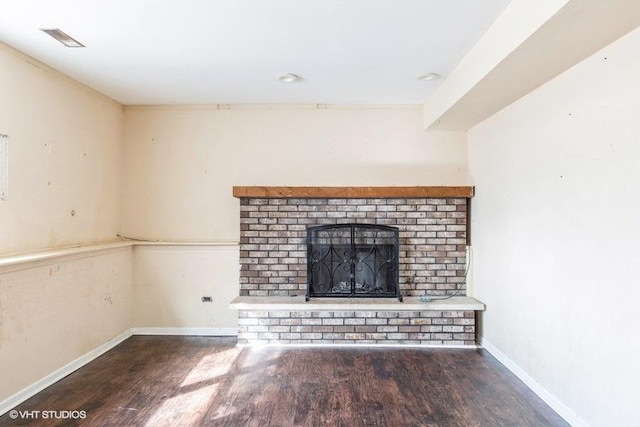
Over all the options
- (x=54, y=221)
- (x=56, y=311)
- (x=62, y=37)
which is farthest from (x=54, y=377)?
(x=62, y=37)

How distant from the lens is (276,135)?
3.71 metres

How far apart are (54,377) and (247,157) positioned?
2438 millimetres

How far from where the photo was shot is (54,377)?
2.63 meters

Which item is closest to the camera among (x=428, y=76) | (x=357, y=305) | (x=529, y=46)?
(x=529, y=46)

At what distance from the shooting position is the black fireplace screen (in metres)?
3.52

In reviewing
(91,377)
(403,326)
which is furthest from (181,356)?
(403,326)

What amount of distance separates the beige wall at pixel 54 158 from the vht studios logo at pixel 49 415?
1048 millimetres

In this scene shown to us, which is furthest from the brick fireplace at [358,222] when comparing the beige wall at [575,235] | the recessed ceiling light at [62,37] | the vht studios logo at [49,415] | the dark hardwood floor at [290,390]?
the recessed ceiling light at [62,37]

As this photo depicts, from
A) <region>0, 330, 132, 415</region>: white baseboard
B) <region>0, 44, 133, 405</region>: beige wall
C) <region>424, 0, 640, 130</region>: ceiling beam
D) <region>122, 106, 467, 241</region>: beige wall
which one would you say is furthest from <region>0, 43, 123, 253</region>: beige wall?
<region>424, 0, 640, 130</region>: ceiling beam

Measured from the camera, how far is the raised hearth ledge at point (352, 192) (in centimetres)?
351

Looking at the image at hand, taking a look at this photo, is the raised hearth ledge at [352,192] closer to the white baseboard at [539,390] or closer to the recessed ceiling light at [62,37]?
the white baseboard at [539,390]

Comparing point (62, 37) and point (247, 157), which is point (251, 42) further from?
point (247, 157)

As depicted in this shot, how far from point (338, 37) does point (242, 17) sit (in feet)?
1.97

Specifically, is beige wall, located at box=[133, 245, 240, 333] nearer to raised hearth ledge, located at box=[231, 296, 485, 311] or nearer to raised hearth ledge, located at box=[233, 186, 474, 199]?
raised hearth ledge, located at box=[231, 296, 485, 311]
